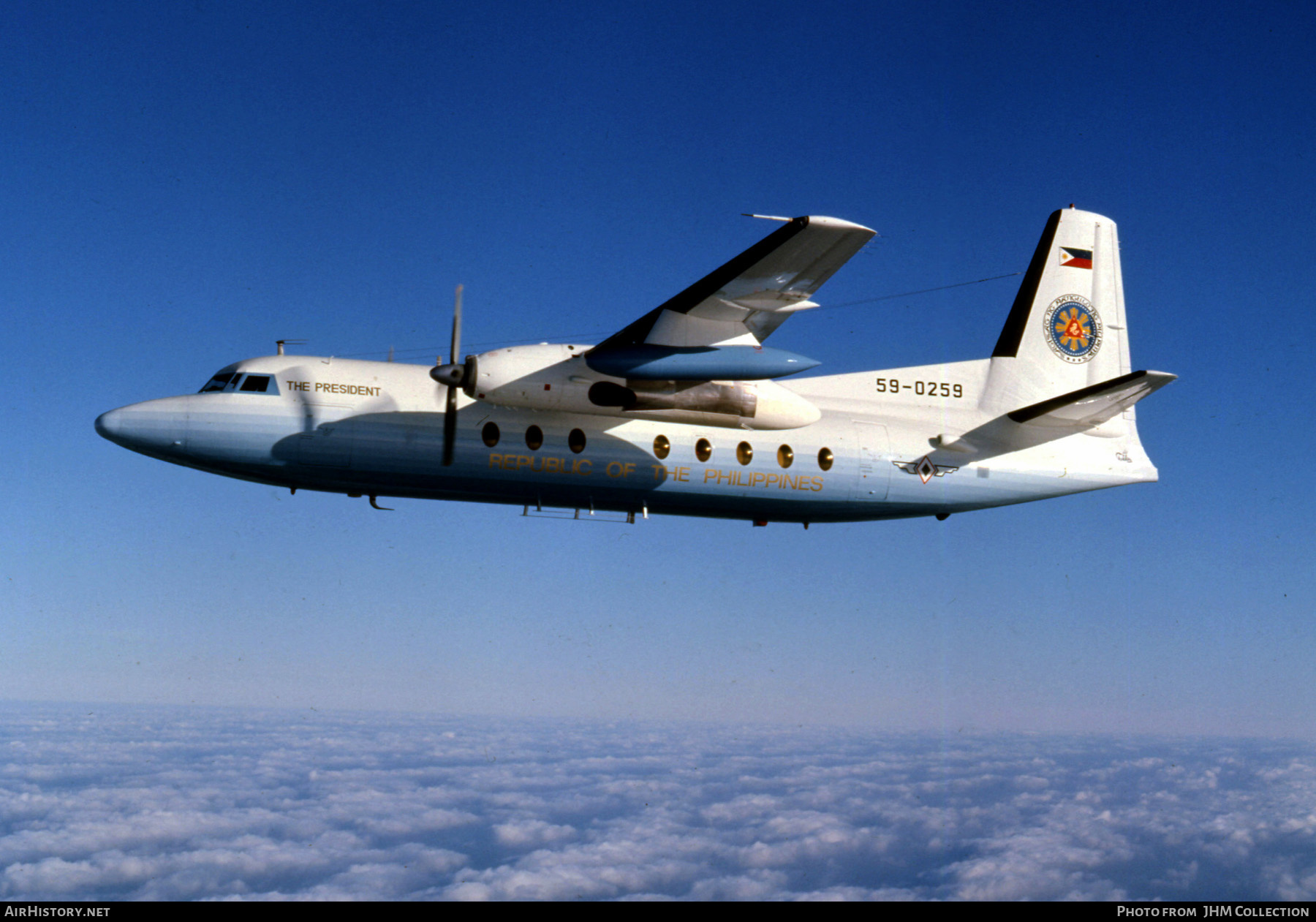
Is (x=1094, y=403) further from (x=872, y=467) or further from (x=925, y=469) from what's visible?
(x=872, y=467)

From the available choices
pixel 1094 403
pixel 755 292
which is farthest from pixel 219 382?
pixel 1094 403

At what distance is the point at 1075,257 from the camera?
20.5 m

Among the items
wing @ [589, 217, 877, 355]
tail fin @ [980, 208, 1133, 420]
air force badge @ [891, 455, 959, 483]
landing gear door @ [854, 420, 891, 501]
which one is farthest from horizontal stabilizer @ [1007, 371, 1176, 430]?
wing @ [589, 217, 877, 355]

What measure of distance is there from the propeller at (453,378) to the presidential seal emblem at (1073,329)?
12919 millimetres

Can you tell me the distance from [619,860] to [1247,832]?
73251 mm

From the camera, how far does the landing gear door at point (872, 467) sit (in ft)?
55.5

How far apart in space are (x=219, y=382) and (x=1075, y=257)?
1778 cm

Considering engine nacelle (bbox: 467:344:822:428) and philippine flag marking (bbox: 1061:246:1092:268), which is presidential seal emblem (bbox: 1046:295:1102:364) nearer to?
philippine flag marking (bbox: 1061:246:1092:268)

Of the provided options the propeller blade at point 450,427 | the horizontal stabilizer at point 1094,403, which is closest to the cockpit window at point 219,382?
the propeller blade at point 450,427

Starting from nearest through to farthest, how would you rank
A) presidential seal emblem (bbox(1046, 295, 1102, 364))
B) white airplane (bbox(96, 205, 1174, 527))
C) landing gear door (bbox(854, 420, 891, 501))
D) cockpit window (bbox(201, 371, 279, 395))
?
white airplane (bbox(96, 205, 1174, 527)), cockpit window (bbox(201, 371, 279, 395)), landing gear door (bbox(854, 420, 891, 501)), presidential seal emblem (bbox(1046, 295, 1102, 364))

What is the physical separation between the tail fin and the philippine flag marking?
0.02m

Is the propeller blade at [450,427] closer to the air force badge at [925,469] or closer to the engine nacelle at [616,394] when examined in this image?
the engine nacelle at [616,394]

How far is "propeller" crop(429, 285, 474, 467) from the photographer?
14.3 meters

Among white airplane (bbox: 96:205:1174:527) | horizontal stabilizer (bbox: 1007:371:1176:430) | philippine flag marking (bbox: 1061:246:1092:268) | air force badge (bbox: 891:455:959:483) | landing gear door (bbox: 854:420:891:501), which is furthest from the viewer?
philippine flag marking (bbox: 1061:246:1092:268)
